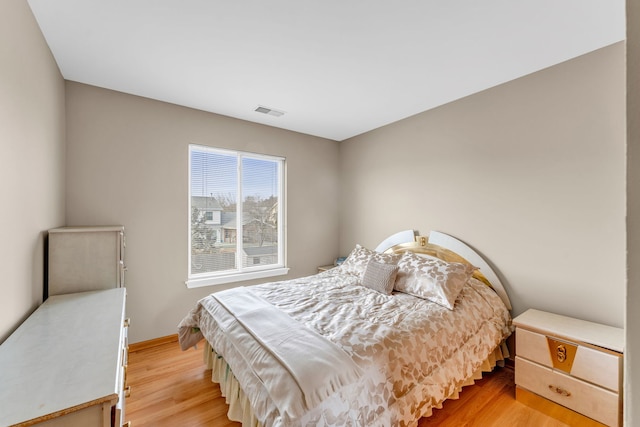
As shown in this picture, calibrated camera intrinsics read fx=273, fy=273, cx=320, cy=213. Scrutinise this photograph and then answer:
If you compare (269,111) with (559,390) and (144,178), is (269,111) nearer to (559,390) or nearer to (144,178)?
(144,178)

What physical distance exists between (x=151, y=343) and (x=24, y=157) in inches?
84.5

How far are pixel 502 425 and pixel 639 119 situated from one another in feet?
7.28

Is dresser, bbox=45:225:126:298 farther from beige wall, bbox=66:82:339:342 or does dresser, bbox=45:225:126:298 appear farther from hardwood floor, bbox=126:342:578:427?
hardwood floor, bbox=126:342:578:427

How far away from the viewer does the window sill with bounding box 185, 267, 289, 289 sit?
10.2 feet

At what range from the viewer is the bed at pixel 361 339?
137 centimetres

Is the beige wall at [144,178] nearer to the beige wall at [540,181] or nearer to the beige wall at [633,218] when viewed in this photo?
the beige wall at [540,181]

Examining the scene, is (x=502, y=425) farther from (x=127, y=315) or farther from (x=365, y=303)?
(x=127, y=315)

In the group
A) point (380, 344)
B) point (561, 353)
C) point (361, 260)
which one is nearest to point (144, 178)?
point (361, 260)

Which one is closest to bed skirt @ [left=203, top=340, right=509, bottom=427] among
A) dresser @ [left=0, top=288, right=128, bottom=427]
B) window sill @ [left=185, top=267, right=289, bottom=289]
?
dresser @ [left=0, top=288, right=128, bottom=427]

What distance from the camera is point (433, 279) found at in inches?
93.2

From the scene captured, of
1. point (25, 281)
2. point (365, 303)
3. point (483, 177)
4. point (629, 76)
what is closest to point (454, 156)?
point (483, 177)

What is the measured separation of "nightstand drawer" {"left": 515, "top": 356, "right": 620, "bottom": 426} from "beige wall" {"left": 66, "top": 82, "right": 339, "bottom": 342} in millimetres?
3117

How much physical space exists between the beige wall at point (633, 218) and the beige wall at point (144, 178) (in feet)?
10.9

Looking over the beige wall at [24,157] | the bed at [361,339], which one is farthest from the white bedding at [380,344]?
the beige wall at [24,157]
